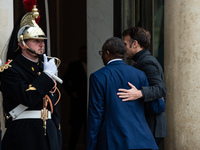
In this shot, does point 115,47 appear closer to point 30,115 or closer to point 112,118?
point 112,118

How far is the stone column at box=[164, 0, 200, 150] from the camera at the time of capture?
5445 millimetres

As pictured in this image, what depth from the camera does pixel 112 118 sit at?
13.0 ft

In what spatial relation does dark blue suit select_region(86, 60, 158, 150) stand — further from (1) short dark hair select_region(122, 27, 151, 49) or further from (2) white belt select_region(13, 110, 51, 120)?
(1) short dark hair select_region(122, 27, 151, 49)

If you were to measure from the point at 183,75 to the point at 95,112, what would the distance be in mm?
1929

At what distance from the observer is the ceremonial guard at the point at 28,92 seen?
3.75 metres

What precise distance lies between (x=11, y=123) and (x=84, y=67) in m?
4.08

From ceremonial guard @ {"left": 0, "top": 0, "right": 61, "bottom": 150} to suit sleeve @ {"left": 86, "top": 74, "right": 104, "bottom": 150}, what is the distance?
0.31m

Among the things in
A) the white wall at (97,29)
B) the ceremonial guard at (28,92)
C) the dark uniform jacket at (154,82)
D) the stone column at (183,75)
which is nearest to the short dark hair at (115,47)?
the dark uniform jacket at (154,82)

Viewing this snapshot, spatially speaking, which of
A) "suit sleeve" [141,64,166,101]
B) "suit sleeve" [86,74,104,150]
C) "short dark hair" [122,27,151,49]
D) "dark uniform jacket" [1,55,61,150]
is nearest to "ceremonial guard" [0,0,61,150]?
"dark uniform jacket" [1,55,61,150]

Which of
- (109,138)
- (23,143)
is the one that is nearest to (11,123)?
(23,143)

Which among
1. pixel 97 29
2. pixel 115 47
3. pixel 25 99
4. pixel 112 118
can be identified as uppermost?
pixel 97 29

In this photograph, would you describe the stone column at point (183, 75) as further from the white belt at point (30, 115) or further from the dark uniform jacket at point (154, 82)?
the white belt at point (30, 115)

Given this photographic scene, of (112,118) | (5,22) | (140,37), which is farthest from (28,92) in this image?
(140,37)

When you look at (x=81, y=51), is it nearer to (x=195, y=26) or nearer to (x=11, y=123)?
(x=195, y=26)
